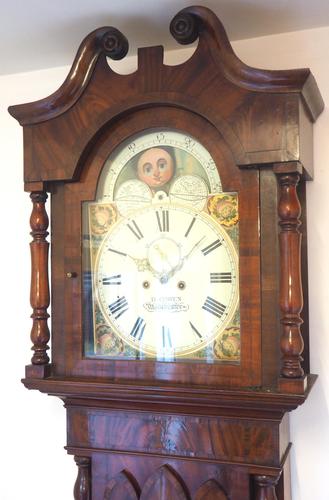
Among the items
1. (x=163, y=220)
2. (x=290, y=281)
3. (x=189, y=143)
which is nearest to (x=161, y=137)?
(x=189, y=143)

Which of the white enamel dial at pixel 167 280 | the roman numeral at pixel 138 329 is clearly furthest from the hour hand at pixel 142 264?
the roman numeral at pixel 138 329

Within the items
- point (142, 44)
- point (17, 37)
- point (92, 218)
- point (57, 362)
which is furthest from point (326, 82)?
point (57, 362)

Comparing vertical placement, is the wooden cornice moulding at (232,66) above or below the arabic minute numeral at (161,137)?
above

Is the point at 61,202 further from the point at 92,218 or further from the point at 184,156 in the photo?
the point at 184,156

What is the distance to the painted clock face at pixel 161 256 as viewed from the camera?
3.54ft

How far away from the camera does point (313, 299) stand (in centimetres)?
120

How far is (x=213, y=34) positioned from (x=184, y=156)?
0.78ft

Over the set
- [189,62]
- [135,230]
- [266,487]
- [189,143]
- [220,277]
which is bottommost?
[266,487]

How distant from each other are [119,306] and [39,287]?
0.18 m

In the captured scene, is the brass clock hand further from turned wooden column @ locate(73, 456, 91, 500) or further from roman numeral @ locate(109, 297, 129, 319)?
turned wooden column @ locate(73, 456, 91, 500)

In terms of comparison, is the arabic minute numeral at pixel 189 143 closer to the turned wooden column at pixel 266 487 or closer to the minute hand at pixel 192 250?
the minute hand at pixel 192 250

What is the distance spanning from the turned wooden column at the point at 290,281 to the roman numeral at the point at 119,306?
331 millimetres

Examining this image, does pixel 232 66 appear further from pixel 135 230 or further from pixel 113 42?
pixel 135 230

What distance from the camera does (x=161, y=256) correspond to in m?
1.12
